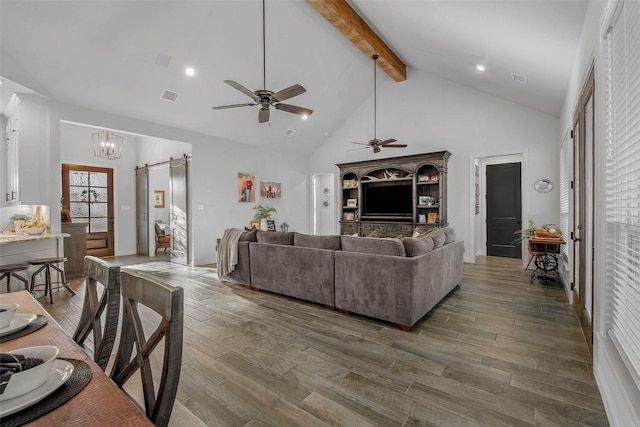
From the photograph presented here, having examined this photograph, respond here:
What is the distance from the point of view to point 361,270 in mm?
3305

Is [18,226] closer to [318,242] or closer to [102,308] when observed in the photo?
[318,242]

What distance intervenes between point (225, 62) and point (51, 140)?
9.91 ft

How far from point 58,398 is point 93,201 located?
8.37 metres

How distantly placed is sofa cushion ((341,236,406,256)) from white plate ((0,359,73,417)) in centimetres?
273

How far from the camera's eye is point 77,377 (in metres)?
0.83

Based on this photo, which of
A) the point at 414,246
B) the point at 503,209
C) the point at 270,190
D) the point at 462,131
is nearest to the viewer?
the point at 414,246

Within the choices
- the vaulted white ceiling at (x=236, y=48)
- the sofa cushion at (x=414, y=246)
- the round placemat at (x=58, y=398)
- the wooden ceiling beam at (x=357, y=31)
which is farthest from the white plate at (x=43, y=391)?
the wooden ceiling beam at (x=357, y=31)

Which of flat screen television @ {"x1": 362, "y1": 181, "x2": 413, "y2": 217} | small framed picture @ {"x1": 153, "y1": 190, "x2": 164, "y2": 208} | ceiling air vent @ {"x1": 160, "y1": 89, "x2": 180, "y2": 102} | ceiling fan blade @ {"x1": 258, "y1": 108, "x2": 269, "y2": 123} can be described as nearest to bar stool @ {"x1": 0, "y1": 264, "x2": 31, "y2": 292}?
ceiling air vent @ {"x1": 160, "y1": 89, "x2": 180, "y2": 102}

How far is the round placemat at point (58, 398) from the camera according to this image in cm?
65

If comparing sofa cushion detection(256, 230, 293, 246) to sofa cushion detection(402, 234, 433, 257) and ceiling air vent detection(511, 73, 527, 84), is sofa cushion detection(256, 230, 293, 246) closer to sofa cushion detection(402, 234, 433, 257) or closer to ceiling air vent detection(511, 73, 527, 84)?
sofa cushion detection(402, 234, 433, 257)

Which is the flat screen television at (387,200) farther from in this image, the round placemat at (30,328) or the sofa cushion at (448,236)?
the round placemat at (30,328)

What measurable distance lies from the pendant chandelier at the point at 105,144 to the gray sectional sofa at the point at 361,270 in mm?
5462

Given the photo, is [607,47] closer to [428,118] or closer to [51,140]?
[428,118]

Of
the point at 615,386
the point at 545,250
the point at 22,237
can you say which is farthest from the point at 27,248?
the point at 545,250
